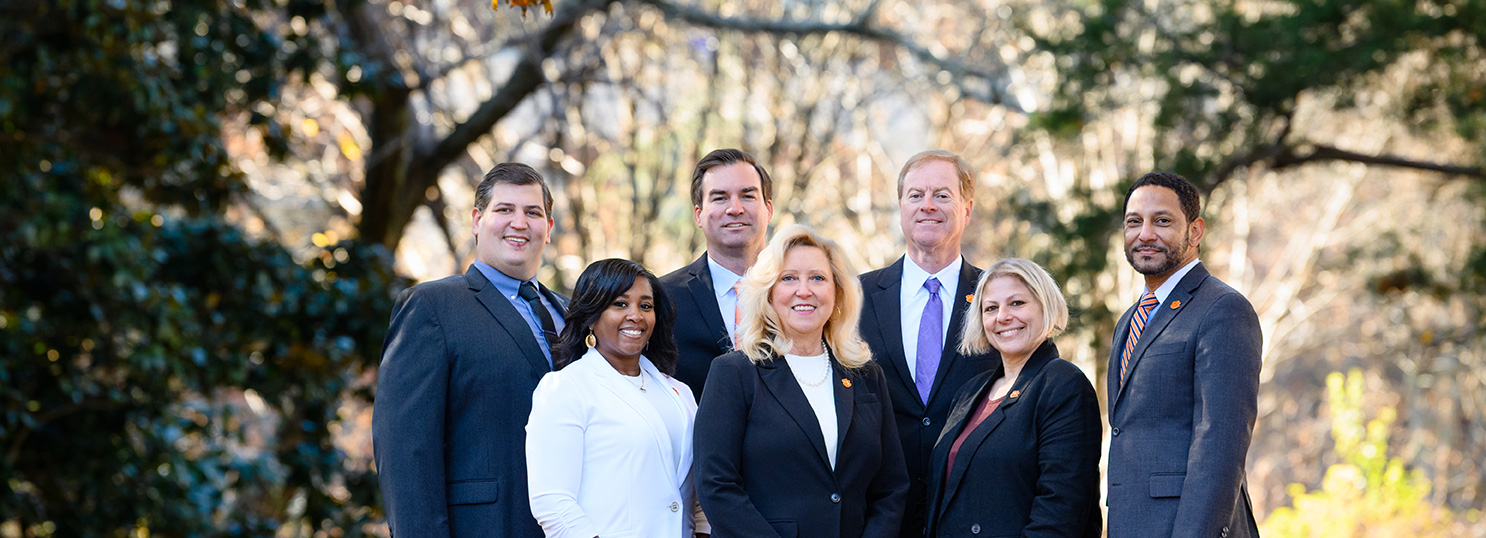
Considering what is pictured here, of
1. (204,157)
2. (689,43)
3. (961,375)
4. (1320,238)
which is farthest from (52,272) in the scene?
(1320,238)

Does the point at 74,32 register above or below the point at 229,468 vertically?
above

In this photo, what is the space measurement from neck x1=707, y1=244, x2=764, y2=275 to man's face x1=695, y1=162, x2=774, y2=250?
0.04 ft

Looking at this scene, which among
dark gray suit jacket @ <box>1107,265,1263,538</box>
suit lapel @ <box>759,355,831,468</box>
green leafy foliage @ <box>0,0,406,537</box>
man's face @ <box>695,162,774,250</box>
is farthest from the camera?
green leafy foliage @ <box>0,0,406,537</box>

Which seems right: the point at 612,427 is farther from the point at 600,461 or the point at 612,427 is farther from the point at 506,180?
the point at 506,180

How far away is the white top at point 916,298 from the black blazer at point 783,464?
0.58 metres

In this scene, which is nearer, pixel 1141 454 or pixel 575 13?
pixel 1141 454

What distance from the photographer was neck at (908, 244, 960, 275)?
13.7 feet

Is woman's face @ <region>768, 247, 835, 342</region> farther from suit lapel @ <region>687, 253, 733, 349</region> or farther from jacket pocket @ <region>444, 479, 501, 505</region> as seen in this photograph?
jacket pocket @ <region>444, 479, 501, 505</region>

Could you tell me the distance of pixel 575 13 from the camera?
873cm

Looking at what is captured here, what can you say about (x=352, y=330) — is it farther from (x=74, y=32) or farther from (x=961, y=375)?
(x=961, y=375)

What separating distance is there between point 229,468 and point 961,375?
12.3 ft

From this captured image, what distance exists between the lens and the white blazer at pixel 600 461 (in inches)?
131

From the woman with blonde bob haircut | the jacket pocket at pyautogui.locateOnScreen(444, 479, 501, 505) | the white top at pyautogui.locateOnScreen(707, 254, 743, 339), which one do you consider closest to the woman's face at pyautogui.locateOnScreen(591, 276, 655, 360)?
the woman with blonde bob haircut

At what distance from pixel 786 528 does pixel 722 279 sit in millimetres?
1097
